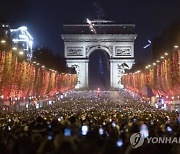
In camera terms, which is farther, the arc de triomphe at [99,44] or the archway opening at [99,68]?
the archway opening at [99,68]

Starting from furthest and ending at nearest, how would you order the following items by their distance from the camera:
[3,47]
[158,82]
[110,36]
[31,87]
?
[110,36], [158,82], [31,87], [3,47]

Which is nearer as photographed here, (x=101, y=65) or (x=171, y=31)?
(x=171, y=31)

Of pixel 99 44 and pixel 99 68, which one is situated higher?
pixel 99 44

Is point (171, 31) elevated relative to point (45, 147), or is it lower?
elevated

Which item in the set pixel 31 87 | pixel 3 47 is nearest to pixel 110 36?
pixel 31 87

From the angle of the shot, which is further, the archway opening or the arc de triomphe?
the archway opening

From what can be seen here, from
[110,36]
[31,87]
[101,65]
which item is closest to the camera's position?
[31,87]

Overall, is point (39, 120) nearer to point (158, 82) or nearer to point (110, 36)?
point (158, 82)

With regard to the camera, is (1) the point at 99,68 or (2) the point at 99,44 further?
(1) the point at 99,68
